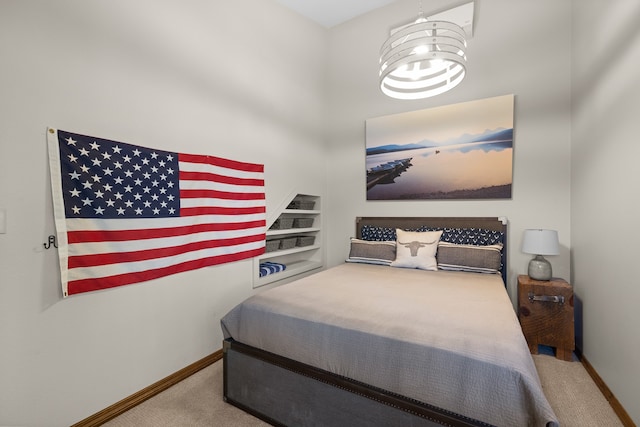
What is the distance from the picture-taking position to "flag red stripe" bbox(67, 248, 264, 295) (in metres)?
1.72

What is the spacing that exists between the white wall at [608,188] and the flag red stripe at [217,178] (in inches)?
108

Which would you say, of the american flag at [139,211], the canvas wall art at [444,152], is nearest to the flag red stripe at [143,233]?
the american flag at [139,211]

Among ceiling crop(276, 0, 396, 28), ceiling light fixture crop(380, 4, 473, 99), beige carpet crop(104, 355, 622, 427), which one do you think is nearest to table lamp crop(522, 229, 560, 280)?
beige carpet crop(104, 355, 622, 427)

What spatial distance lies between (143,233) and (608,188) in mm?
3219

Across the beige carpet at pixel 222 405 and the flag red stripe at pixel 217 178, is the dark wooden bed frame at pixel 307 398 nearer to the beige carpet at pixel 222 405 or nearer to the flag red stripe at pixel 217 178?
the beige carpet at pixel 222 405

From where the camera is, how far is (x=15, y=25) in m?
Result: 1.51

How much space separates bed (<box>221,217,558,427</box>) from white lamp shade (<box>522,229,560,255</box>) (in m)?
0.50

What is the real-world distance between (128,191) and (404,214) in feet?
9.23

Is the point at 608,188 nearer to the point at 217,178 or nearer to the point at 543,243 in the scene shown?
the point at 543,243

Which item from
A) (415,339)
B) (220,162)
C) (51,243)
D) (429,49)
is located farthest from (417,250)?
(51,243)

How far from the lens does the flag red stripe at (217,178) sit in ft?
7.60

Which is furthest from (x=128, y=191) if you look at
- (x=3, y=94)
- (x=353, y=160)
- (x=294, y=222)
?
(x=353, y=160)

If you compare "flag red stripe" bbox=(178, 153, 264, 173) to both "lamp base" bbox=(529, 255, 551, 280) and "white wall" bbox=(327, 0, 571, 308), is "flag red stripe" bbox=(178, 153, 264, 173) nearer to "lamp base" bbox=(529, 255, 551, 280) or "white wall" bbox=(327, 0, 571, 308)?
"white wall" bbox=(327, 0, 571, 308)

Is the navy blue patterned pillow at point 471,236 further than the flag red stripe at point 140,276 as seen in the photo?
Yes
